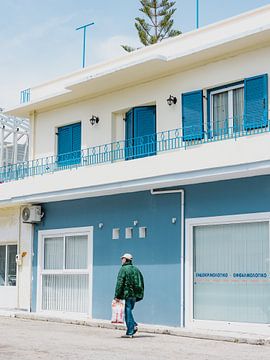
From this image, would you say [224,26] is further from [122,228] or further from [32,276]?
[32,276]

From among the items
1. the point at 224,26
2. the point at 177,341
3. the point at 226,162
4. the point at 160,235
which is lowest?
the point at 177,341

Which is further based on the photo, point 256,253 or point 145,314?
point 145,314

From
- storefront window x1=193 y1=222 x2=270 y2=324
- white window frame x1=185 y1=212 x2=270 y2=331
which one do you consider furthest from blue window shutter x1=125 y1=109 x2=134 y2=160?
storefront window x1=193 y1=222 x2=270 y2=324

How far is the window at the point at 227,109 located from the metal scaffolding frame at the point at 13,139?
10.3 m

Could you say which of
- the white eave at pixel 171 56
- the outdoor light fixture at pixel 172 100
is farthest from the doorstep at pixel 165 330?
the white eave at pixel 171 56

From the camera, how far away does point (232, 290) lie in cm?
1519

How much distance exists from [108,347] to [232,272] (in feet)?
12.7

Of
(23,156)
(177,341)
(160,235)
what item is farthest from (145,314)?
(23,156)

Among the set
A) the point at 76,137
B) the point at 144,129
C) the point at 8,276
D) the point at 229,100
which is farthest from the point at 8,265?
the point at 229,100

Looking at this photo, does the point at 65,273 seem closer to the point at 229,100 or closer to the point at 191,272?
the point at 191,272

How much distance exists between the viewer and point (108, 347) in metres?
12.6

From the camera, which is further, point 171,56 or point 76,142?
point 76,142

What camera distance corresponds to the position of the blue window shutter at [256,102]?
51.8 ft

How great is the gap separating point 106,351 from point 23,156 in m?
17.1
